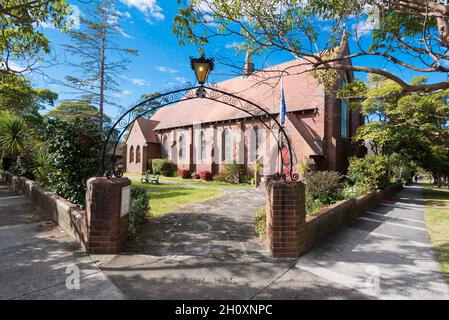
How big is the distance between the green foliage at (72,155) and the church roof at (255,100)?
8.18 metres

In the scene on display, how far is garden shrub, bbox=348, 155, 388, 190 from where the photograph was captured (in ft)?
40.4

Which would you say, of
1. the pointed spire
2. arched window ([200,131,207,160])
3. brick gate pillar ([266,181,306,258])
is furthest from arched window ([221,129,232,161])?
brick gate pillar ([266,181,306,258])

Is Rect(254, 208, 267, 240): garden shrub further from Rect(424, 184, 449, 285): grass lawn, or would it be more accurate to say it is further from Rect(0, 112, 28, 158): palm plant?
Rect(0, 112, 28, 158): palm plant

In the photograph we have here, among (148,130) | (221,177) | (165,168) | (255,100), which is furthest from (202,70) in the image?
(148,130)

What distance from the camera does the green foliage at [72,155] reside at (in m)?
6.80

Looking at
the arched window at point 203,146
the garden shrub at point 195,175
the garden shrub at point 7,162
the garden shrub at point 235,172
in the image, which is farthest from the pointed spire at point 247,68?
the garden shrub at point 7,162

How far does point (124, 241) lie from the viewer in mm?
4770

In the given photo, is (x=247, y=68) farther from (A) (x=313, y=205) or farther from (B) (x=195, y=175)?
(B) (x=195, y=175)

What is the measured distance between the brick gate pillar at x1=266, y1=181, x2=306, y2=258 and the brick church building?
624 cm

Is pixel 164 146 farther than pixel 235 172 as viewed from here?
Yes

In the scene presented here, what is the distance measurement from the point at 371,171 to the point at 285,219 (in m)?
10.8

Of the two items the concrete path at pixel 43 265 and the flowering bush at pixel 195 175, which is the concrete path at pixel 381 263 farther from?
the flowering bush at pixel 195 175

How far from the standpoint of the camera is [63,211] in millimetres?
5789

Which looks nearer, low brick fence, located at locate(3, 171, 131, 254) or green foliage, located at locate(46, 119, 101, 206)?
low brick fence, located at locate(3, 171, 131, 254)
